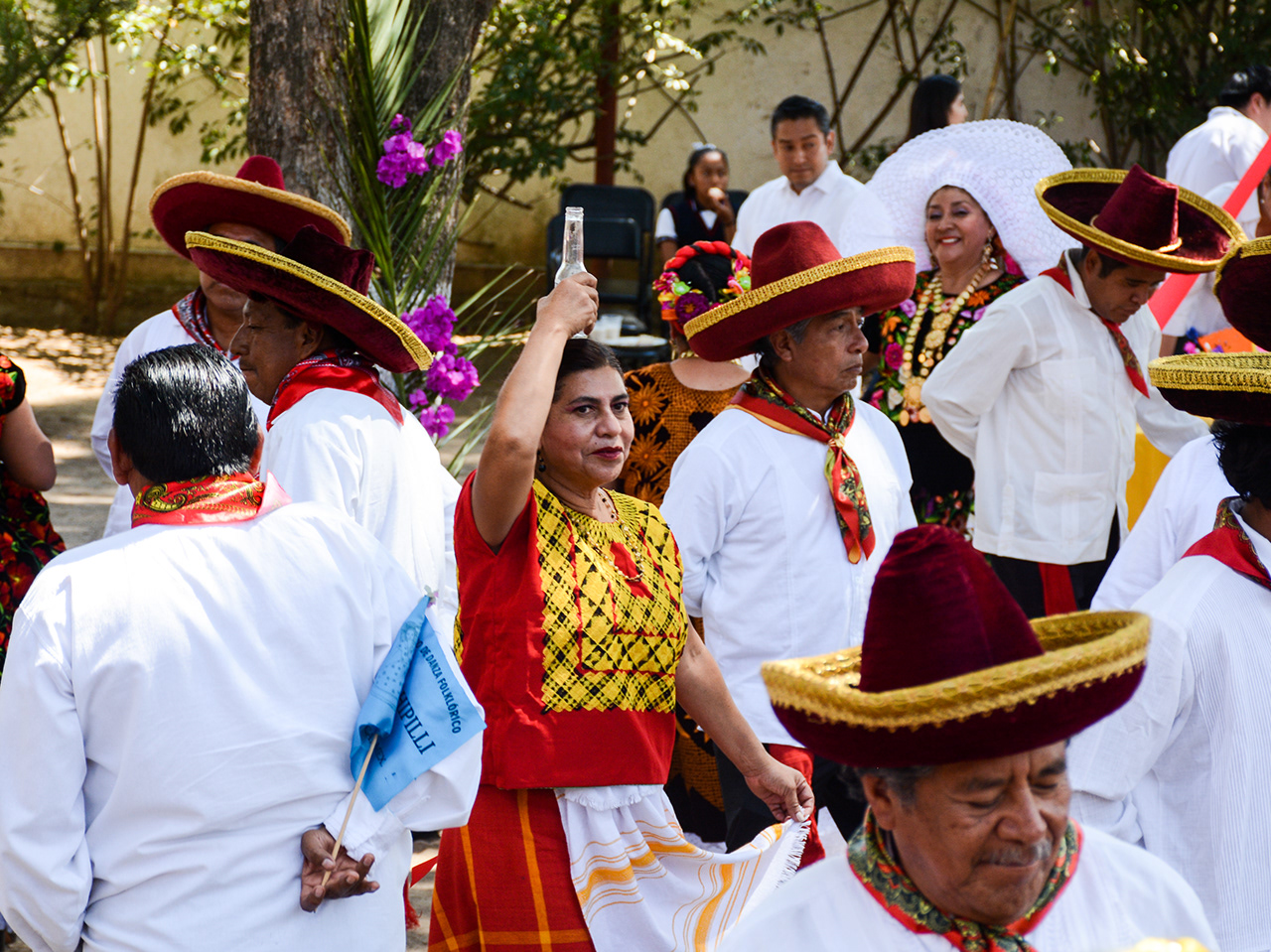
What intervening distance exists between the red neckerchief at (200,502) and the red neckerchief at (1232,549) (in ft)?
5.56

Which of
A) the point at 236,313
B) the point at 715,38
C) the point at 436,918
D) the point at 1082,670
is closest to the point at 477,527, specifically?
the point at 436,918

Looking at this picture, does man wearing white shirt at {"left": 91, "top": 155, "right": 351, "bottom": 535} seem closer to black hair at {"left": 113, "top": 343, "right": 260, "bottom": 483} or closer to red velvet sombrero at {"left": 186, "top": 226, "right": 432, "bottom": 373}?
red velvet sombrero at {"left": 186, "top": 226, "right": 432, "bottom": 373}

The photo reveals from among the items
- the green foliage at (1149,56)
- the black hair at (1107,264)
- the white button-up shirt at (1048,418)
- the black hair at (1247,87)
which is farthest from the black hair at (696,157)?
the black hair at (1107,264)

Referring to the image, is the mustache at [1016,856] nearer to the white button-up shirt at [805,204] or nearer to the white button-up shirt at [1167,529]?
the white button-up shirt at [1167,529]

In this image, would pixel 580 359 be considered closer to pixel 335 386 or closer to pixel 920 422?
pixel 335 386

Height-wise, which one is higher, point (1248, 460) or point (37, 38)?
point (37, 38)

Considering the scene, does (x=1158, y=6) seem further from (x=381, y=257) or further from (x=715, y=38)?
(x=381, y=257)

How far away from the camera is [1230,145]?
7078 millimetres

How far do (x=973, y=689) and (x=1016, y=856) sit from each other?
0.94ft

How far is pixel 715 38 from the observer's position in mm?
13031

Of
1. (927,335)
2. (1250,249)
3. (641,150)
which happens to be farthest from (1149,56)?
(1250,249)

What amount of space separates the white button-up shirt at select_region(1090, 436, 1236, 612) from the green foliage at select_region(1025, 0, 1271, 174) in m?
→ 11.0

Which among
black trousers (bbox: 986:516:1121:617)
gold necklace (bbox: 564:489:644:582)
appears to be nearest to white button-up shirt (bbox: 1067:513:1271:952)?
gold necklace (bbox: 564:489:644:582)

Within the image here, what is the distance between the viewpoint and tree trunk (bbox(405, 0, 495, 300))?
5.67 metres
